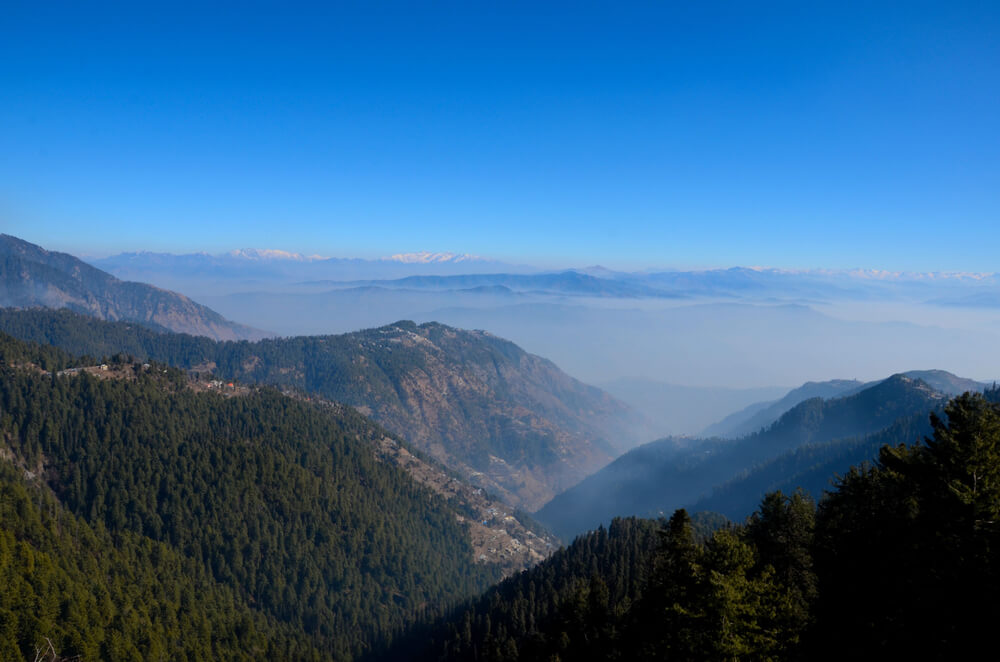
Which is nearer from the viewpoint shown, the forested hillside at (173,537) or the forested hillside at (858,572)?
the forested hillside at (858,572)

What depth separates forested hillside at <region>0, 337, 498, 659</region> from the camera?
79062mm

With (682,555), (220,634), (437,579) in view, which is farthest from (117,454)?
(682,555)

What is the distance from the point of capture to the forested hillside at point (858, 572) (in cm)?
2388

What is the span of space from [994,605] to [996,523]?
3781 mm

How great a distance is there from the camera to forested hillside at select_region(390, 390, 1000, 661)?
78.3ft

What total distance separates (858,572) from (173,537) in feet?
533

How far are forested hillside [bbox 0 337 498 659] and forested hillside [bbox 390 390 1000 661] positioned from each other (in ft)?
261

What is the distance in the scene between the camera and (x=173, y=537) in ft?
464

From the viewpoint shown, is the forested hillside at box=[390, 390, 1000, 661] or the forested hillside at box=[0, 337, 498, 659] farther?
the forested hillside at box=[0, 337, 498, 659]

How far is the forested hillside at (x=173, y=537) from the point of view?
259 feet

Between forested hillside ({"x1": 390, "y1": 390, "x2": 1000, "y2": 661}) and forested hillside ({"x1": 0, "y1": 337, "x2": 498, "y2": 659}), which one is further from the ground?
forested hillside ({"x1": 390, "y1": 390, "x2": 1000, "y2": 661})

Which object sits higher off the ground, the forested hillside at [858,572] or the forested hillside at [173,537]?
the forested hillside at [858,572]

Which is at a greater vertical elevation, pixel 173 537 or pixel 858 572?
pixel 858 572

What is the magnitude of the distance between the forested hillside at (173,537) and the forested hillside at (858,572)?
79598 mm
